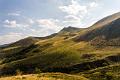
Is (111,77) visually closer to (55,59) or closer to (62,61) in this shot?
(62,61)

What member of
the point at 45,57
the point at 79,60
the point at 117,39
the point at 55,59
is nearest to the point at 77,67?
the point at 79,60

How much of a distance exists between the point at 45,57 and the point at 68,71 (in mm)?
48194

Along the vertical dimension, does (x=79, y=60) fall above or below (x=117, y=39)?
below

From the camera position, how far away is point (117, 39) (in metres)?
199

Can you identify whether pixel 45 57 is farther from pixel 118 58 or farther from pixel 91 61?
pixel 118 58

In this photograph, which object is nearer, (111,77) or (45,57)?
(111,77)

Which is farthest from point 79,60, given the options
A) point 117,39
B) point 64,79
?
point 64,79

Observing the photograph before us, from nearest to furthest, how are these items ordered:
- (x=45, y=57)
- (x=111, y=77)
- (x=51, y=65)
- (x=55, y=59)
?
(x=111, y=77), (x=51, y=65), (x=55, y=59), (x=45, y=57)

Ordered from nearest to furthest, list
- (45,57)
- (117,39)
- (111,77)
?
(111,77) < (45,57) < (117,39)

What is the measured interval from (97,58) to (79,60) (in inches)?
494

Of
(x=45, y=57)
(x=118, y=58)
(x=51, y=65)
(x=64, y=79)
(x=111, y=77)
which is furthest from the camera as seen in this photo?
(x=45, y=57)

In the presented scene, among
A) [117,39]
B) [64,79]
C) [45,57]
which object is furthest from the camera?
[117,39]

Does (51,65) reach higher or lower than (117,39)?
lower

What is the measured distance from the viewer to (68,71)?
138 m
